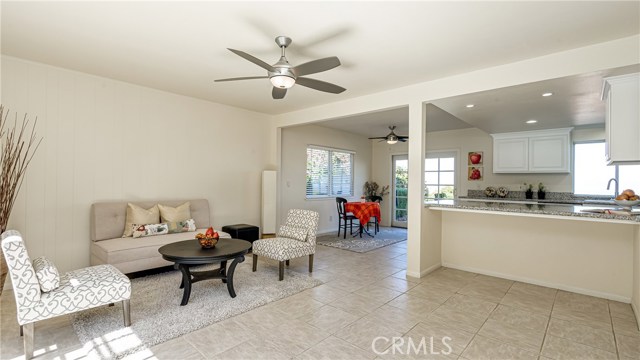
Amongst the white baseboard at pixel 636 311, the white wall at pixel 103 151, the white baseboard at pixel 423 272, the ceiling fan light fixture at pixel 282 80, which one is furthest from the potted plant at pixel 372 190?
the ceiling fan light fixture at pixel 282 80

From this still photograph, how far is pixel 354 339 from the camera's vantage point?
2.50 metres

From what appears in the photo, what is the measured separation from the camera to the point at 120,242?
3.83m

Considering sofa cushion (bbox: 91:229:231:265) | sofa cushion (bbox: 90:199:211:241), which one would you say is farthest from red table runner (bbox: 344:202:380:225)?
sofa cushion (bbox: 90:199:211:241)

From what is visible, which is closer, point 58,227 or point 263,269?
point 58,227

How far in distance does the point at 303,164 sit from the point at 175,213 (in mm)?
3189

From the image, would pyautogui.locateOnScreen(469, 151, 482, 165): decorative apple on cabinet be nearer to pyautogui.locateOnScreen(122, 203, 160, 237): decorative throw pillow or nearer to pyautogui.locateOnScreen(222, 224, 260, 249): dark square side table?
pyautogui.locateOnScreen(222, 224, 260, 249): dark square side table

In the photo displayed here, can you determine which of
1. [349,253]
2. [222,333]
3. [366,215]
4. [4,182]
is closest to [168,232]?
[4,182]

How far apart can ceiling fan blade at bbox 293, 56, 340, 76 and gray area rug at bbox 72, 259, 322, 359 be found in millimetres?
2321

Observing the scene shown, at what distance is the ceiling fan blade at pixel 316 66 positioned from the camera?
259 centimetres

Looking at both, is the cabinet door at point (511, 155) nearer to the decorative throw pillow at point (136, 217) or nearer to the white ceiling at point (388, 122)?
the white ceiling at point (388, 122)

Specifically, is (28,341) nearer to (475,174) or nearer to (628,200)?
(628,200)

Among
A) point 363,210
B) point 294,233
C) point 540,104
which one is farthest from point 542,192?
point 294,233

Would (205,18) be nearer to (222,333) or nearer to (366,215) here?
(222,333)

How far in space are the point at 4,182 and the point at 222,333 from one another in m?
2.68
